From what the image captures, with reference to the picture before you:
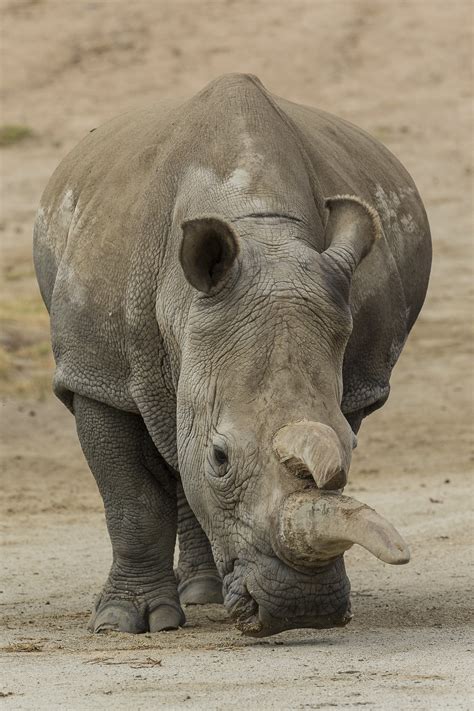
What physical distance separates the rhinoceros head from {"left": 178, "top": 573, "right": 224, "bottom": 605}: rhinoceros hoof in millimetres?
2245

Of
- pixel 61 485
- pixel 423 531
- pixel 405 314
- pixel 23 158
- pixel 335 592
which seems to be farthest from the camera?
pixel 23 158

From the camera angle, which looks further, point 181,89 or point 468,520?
point 181,89

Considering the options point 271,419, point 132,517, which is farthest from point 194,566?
point 271,419

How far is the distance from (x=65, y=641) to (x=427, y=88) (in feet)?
Answer: 67.8

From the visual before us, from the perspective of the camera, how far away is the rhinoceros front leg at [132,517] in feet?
24.8

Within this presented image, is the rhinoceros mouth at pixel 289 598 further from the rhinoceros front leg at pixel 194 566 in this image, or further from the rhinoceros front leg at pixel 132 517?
the rhinoceros front leg at pixel 194 566

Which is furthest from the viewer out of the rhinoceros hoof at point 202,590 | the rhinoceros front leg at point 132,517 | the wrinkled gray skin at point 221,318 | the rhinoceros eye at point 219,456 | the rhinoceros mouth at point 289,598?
the rhinoceros hoof at point 202,590

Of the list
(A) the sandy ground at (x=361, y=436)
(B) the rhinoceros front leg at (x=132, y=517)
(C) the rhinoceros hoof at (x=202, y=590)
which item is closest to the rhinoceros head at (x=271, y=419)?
(A) the sandy ground at (x=361, y=436)

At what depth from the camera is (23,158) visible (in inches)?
953

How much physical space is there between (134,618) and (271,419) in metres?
2.04

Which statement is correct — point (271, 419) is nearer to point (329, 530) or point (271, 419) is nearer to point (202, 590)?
point (329, 530)

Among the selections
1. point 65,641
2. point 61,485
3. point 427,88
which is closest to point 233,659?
point 65,641

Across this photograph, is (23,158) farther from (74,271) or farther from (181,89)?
(74,271)

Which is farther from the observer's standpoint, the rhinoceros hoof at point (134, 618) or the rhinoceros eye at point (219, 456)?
the rhinoceros hoof at point (134, 618)
